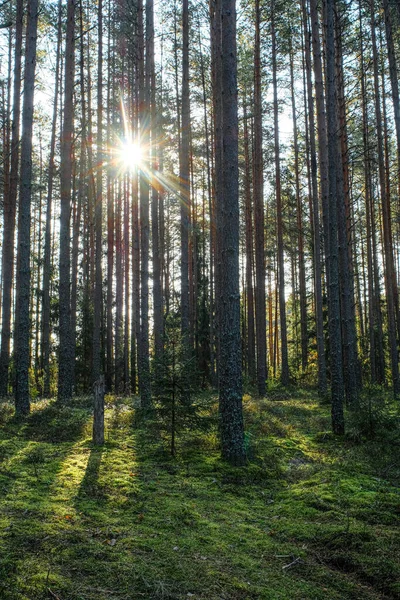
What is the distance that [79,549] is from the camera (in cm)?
350

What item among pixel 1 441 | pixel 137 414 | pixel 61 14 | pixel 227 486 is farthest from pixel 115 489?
pixel 61 14

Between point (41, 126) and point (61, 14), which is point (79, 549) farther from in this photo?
point (41, 126)

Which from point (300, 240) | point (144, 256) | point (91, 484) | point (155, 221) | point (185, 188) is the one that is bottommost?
point (91, 484)

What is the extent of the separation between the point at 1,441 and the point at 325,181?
9501mm

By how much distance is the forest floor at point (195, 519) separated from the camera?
3193 mm

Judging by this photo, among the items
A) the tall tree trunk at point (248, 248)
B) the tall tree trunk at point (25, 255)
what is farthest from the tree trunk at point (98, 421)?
the tall tree trunk at point (248, 248)

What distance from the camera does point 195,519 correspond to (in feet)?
14.8

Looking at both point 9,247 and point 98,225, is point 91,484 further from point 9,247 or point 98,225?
point 98,225

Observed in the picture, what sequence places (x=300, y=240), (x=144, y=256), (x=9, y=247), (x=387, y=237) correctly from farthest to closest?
(x=300, y=240)
(x=387, y=237)
(x=9, y=247)
(x=144, y=256)

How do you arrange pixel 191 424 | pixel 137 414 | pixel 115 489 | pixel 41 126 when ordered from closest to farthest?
pixel 115 489, pixel 191 424, pixel 137 414, pixel 41 126

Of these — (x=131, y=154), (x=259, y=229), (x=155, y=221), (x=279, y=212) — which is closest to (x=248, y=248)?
(x=279, y=212)

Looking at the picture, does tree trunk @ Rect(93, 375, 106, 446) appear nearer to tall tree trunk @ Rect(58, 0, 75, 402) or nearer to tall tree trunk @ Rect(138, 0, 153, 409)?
tall tree trunk @ Rect(138, 0, 153, 409)

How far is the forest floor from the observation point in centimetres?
Answer: 319

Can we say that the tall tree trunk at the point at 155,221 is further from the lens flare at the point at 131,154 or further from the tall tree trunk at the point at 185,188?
the tall tree trunk at the point at 185,188
